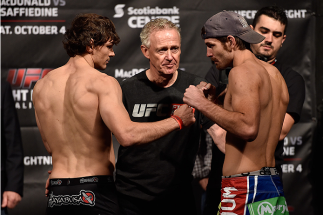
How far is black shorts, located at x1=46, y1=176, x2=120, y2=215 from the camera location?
6.98 feet

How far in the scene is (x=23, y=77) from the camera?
392cm

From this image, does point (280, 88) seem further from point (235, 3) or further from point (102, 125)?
point (235, 3)

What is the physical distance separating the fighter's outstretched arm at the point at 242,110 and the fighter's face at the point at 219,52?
9.4 inches

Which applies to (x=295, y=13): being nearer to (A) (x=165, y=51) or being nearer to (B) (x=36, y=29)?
(A) (x=165, y=51)

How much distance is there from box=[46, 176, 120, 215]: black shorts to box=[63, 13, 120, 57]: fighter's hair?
0.84 meters

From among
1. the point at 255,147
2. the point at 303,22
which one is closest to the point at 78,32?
the point at 255,147

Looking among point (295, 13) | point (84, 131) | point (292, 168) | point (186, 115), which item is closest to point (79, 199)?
point (84, 131)

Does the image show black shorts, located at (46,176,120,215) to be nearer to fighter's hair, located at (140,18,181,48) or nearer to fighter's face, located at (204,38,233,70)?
fighter's face, located at (204,38,233,70)

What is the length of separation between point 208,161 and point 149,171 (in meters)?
0.90

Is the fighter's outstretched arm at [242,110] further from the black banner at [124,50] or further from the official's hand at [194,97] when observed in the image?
the black banner at [124,50]

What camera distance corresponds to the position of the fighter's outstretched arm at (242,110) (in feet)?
6.73

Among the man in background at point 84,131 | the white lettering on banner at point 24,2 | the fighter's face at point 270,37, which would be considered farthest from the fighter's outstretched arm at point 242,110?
the white lettering on banner at point 24,2

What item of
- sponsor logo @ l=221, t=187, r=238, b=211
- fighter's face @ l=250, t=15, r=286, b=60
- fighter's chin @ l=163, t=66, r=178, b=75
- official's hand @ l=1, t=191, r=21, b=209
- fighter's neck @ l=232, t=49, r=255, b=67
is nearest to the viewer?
sponsor logo @ l=221, t=187, r=238, b=211

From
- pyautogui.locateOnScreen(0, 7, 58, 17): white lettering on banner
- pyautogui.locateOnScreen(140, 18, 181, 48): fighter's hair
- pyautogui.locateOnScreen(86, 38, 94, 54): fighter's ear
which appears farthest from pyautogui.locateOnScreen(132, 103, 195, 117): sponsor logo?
pyautogui.locateOnScreen(0, 7, 58, 17): white lettering on banner
